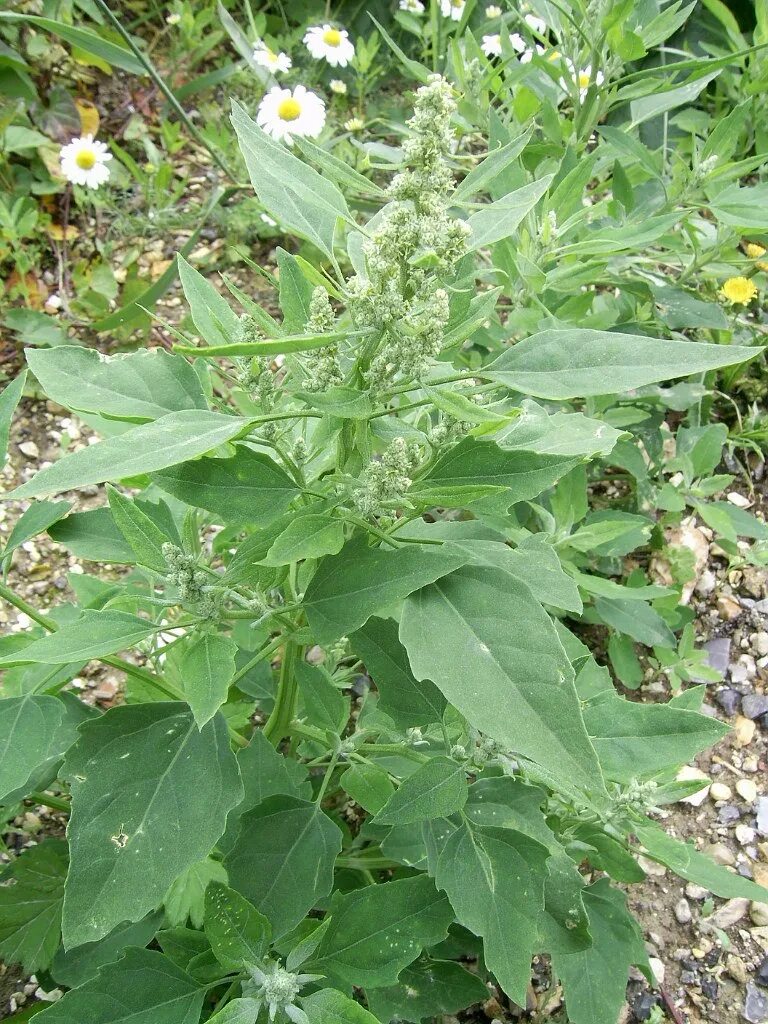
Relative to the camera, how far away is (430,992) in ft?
4.33

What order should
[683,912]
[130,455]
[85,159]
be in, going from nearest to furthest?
[130,455], [683,912], [85,159]

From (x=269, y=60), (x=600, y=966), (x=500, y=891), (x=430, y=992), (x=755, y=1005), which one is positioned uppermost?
(x=269, y=60)

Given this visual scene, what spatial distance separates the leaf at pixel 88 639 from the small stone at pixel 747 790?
1635 millimetres

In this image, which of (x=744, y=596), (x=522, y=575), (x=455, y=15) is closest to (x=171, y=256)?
(x=455, y=15)

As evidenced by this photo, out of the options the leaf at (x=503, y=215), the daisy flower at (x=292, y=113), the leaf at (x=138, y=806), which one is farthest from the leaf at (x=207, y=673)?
the daisy flower at (x=292, y=113)

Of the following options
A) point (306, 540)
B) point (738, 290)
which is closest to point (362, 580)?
point (306, 540)

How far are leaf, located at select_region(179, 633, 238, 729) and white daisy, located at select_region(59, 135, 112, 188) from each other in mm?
2314

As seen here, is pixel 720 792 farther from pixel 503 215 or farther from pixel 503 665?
pixel 503 215

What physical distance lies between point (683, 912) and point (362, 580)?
1.35 meters

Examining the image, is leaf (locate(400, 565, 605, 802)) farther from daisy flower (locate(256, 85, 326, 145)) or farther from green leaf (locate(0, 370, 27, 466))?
daisy flower (locate(256, 85, 326, 145))

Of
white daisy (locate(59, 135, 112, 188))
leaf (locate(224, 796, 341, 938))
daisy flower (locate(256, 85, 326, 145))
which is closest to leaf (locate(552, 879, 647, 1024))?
leaf (locate(224, 796, 341, 938))

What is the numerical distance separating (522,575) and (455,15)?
293cm

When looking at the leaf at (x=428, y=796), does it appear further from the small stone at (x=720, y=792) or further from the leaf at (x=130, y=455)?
the small stone at (x=720, y=792)

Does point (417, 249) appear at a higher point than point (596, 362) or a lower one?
higher
